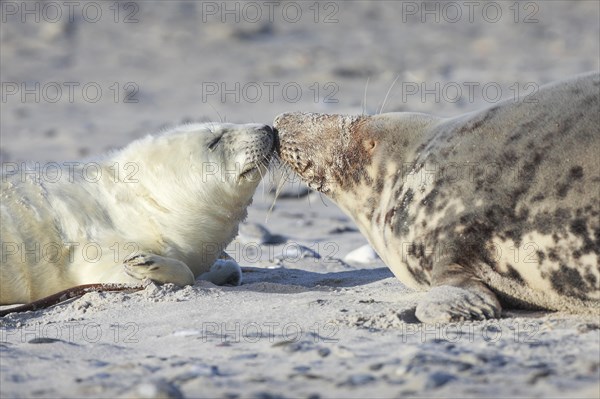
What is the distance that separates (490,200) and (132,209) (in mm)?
1953

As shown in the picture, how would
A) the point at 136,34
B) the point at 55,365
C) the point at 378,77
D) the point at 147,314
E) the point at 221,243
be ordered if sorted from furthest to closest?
the point at 136,34
the point at 378,77
the point at 221,243
the point at 147,314
the point at 55,365

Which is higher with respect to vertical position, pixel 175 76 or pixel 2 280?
pixel 175 76

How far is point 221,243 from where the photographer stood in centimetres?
557

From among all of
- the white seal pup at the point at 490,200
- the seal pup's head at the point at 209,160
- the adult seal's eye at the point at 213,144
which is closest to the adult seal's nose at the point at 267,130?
the seal pup's head at the point at 209,160

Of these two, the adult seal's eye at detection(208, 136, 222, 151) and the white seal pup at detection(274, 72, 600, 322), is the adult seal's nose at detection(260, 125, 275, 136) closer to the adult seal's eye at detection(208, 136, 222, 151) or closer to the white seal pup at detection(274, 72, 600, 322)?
the adult seal's eye at detection(208, 136, 222, 151)

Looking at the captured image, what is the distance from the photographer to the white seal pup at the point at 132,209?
513 cm

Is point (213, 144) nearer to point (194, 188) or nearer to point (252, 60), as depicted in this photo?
point (194, 188)

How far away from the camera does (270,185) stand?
580cm

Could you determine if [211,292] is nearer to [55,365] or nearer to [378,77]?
[55,365]

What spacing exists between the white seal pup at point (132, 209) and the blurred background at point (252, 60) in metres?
4.03

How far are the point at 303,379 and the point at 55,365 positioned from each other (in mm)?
840

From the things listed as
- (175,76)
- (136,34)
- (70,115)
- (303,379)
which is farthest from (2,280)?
(136,34)

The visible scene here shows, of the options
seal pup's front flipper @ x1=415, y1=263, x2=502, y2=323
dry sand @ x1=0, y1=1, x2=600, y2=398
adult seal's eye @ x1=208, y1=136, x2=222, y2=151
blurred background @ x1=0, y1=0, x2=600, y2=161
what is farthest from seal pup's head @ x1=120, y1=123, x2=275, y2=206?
blurred background @ x1=0, y1=0, x2=600, y2=161

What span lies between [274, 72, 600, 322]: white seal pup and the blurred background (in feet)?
17.1
